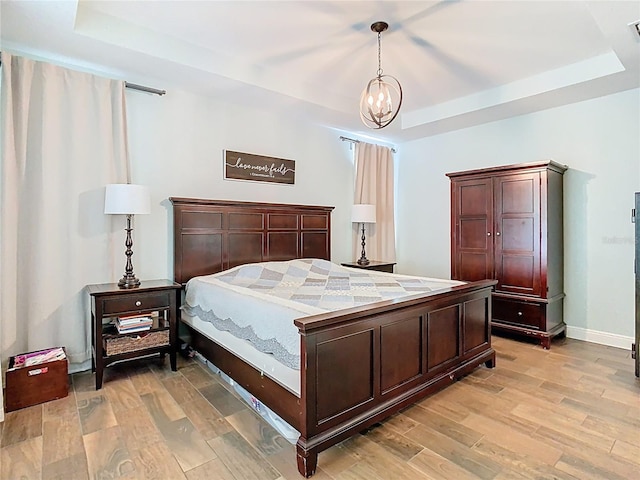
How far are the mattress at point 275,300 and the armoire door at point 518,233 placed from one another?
1.31 meters

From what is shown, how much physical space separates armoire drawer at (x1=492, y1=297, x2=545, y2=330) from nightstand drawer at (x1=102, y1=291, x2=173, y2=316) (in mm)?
3392

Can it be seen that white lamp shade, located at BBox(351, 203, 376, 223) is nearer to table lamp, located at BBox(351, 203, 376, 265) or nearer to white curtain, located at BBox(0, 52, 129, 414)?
table lamp, located at BBox(351, 203, 376, 265)

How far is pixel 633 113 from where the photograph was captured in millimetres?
3480

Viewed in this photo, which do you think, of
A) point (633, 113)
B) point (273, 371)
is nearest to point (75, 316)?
point (273, 371)

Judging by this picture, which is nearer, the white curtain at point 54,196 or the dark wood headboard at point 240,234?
the white curtain at point 54,196

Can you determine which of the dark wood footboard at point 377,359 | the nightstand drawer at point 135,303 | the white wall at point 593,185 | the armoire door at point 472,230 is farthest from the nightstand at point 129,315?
the white wall at point 593,185

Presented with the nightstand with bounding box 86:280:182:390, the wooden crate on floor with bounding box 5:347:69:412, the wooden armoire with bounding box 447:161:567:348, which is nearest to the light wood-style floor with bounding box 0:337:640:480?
the wooden crate on floor with bounding box 5:347:69:412

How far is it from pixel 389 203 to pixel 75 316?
416 centimetres

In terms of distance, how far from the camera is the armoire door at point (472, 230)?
4.03m

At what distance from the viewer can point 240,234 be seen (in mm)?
3795

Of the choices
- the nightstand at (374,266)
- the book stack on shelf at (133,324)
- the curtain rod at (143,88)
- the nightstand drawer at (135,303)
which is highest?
the curtain rod at (143,88)

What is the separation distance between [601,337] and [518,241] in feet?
4.22

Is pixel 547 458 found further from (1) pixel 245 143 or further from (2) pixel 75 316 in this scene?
(1) pixel 245 143

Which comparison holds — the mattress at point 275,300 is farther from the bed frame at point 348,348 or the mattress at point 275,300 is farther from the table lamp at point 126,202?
the table lamp at point 126,202
